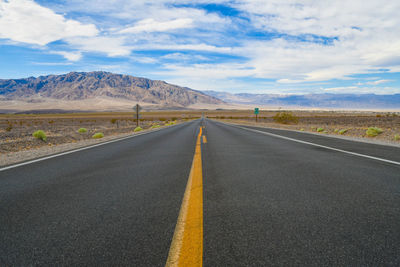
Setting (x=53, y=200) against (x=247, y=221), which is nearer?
(x=247, y=221)

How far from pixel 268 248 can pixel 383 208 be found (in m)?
1.73

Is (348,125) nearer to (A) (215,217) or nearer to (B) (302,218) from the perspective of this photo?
(B) (302,218)

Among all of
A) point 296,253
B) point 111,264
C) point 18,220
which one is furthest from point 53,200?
point 296,253

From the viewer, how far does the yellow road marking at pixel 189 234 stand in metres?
1.82

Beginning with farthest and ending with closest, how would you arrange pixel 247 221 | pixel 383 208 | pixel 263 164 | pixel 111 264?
pixel 263 164
pixel 383 208
pixel 247 221
pixel 111 264

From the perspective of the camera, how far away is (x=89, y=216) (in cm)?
267

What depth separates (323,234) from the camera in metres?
2.18

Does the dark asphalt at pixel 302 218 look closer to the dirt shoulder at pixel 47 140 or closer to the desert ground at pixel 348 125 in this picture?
the dirt shoulder at pixel 47 140

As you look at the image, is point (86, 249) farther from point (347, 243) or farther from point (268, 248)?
point (347, 243)

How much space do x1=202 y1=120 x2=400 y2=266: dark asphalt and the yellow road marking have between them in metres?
0.07

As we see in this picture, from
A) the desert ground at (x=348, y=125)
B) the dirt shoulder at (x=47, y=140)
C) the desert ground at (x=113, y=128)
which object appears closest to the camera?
the dirt shoulder at (x=47, y=140)

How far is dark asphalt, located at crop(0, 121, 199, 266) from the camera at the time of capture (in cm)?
191

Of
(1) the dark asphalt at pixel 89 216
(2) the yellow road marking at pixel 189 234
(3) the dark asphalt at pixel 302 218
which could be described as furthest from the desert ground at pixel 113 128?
(3) the dark asphalt at pixel 302 218

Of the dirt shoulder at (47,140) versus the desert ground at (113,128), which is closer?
the dirt shoulder at (47,140)
